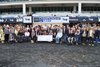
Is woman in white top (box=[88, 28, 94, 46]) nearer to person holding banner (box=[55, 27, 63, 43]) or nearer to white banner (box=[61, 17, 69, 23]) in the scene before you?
person holding banner (box=[55, 27, 63, 43])

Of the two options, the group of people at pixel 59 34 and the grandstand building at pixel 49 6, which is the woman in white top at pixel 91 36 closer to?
the group of people at pixel 59 34

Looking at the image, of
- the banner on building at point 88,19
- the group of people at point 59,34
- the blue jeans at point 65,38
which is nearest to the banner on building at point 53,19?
the banner on building at point 88,19

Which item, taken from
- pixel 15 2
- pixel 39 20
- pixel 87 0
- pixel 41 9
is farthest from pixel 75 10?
pixel 39 20

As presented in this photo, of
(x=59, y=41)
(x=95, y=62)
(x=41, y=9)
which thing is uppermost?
(x=95, y=62)

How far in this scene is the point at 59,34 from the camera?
26000 mm

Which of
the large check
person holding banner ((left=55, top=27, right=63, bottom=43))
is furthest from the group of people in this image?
the large check

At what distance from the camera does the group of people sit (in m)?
25.0

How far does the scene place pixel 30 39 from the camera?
27359mm

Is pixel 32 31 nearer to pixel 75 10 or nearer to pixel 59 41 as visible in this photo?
pixel 59 41

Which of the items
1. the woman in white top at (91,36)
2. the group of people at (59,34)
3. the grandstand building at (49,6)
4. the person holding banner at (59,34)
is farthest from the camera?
the grandstand building at (49,6)

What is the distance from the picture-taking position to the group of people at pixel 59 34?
25.0m

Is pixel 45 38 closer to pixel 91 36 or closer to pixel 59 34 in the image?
pixel 59 34

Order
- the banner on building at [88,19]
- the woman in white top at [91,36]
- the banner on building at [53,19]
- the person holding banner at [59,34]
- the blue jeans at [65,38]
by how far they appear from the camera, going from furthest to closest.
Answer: the banner on building at [88,19], the banner on building at [53,19], the person holding banner at [59,34], the blue jeans at [65,38], the woman in white top at [91,36]

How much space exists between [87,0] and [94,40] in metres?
34.3
